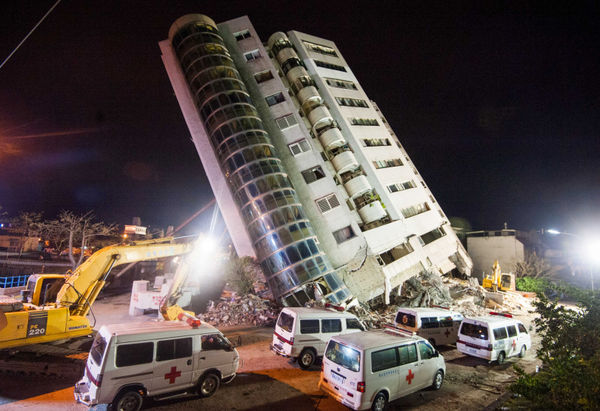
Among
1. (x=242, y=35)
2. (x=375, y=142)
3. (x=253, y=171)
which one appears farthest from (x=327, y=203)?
(x=242, y=35)

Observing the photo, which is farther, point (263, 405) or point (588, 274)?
point (588, 274)

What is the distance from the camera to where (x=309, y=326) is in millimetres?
10930

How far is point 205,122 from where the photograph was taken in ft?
83.0

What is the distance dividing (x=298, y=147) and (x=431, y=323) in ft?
57.0

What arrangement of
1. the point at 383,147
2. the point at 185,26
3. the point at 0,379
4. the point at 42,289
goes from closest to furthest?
the point at 0,379 → the point at 42,289 → the point at 185,26 → the point at 383,147

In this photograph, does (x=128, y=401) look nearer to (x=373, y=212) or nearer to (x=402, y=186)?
(x=373, y=212)

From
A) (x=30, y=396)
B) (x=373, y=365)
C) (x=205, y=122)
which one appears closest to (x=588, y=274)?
(x=373, y=365)

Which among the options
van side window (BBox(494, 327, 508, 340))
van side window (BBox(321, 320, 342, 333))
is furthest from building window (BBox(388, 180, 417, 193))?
van side window (BBox(321, 320, 342, 333))

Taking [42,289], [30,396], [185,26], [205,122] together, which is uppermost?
[185,26]

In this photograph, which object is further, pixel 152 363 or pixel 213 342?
pixel 213 342

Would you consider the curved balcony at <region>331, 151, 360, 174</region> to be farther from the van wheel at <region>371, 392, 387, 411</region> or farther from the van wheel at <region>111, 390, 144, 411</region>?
the van wheel at <region>111, 390, 144, 411</region>

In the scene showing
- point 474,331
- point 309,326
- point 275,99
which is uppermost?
point 275,99

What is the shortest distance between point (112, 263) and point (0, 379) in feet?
14.0

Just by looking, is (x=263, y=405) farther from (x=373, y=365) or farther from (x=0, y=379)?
(x=0, y=379)
